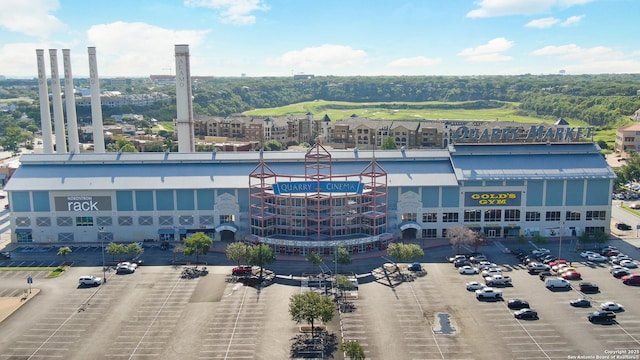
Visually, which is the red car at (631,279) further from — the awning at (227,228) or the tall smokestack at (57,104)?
the tall smokestack at (57,104)

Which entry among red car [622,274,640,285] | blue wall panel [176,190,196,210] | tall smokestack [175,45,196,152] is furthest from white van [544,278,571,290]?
tall smokestack [175,45,196,152]

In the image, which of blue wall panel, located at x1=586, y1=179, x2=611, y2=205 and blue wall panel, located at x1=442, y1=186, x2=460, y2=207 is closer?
blue wall panel, located at x1=442, y1=186, x2=460, y2=207

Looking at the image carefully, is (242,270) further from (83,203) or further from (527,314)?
(527,314)

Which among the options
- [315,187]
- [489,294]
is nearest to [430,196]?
[315,187]

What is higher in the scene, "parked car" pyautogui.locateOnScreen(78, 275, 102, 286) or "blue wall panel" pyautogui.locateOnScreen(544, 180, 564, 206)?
"blue wall panel" pyautogui.locateOnScreen(544, 180, 564, 206)

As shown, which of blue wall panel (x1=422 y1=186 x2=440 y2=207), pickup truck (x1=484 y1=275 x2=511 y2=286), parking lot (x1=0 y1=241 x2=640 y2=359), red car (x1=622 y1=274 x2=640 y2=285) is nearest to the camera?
parking lot (x1=0 y1=241 x2=640 y2=359)

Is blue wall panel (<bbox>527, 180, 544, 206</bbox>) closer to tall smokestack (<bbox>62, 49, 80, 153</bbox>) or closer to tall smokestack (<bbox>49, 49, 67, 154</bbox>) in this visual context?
tall smokestack (<bbox>62, 49, 80, 153</bbox>)

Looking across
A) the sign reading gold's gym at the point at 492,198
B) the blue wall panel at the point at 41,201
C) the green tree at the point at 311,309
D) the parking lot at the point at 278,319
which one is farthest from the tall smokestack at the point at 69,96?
the sign reading gold's gym at the point at 492,198
